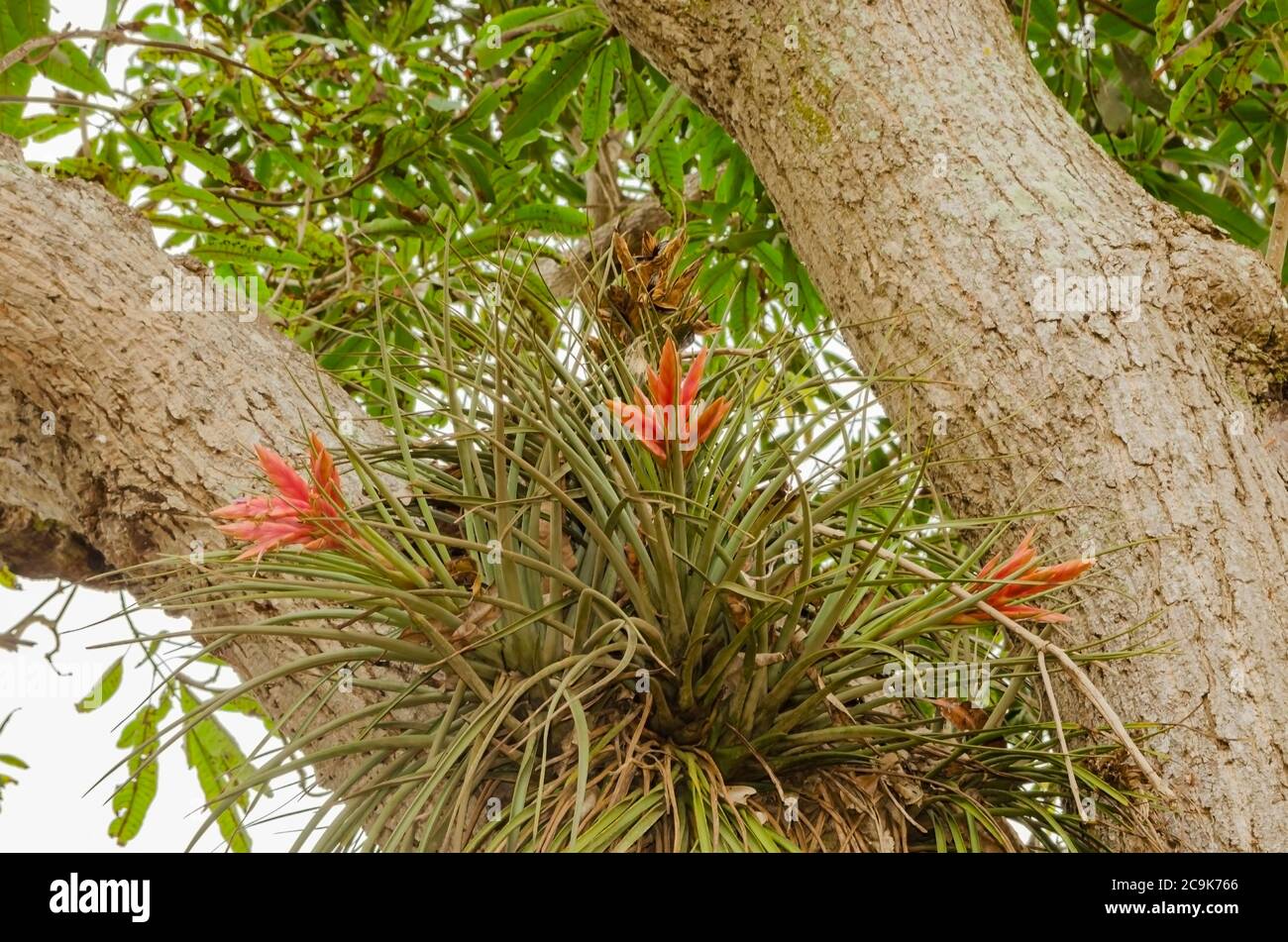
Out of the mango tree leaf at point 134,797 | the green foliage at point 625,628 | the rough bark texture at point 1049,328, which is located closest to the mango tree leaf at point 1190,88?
the green foliage at point 625,628

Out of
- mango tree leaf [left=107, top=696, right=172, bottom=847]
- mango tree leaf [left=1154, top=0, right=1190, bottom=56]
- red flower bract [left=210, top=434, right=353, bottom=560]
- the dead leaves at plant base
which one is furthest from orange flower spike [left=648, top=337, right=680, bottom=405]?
mango tree leaf [left=107, top=696, right=172, bottom=847]

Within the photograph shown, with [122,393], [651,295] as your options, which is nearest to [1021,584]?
[651,295]

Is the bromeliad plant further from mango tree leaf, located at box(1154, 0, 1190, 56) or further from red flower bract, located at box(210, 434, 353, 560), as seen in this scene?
mango tree leaf, located at box(1154, 0, 1190, 56)

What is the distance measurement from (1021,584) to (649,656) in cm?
36

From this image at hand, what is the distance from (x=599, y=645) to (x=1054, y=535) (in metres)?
0.55

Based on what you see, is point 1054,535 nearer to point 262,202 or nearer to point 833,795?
point 833,795

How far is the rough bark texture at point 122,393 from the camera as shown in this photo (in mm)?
1479

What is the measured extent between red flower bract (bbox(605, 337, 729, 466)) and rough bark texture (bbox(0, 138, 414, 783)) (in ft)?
1.83

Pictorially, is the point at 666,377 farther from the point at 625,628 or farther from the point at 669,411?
the point at 625,628

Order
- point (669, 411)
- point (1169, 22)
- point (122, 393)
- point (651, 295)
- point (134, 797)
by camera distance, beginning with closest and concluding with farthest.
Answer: point (669, 411), point (651, 295), point (122, 393), point (1169, 22), point (134, 797)

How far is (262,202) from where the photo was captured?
216 cm

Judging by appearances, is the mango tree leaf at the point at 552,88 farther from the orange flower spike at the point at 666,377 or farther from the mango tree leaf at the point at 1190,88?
the orange flower spike at the point at 666,377

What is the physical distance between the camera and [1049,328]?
1324 millimetres

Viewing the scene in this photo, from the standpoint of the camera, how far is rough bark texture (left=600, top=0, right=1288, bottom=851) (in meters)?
1.19
